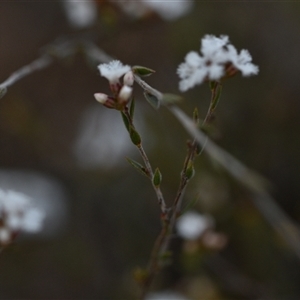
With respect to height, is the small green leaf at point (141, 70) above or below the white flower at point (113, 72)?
above

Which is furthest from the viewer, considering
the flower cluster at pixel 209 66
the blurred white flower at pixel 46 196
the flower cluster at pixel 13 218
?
the blurred white flower at pixel 46 196

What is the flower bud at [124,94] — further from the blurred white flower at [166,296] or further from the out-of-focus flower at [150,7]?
the blurred white flower at [166,296]

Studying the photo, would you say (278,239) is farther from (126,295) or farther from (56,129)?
(56,129)

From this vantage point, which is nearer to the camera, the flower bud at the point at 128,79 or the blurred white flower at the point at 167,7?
the flower bud at the point at 128,79

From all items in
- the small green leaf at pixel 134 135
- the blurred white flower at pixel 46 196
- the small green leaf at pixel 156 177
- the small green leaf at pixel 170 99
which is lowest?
the small green leaf at pixel 156 177

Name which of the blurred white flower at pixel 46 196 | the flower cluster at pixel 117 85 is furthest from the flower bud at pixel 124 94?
the blurred white flower at pixel 46 196

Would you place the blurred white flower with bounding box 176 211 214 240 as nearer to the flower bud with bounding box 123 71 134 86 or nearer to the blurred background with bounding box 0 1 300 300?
the blurred background with bounding box 0 1 300 300

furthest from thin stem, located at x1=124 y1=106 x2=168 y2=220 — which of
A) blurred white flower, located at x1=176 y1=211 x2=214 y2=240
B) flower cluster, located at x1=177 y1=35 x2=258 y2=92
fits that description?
blurred white flower, located at x1=176 y1=211 x2=214 y2=240

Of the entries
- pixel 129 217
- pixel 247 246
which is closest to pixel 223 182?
pixel 247 246
